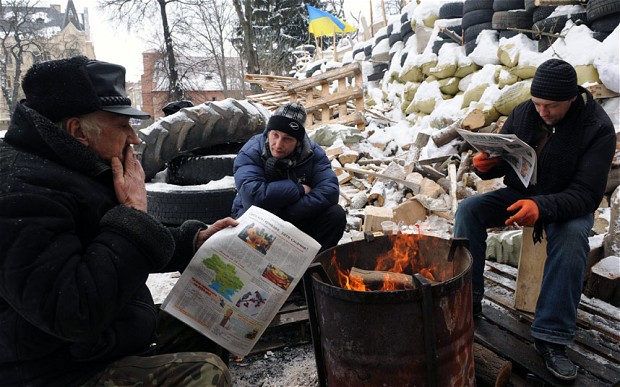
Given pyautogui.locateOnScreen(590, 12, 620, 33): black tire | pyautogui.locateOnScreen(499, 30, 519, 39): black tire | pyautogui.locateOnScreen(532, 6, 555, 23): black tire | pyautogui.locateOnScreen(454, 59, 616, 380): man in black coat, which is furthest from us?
pyautogui.locateOnScreen(499, 30, 519, 39): black tire

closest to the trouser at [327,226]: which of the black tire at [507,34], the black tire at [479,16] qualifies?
the black tire at [507,34]

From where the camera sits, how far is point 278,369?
2.87 m

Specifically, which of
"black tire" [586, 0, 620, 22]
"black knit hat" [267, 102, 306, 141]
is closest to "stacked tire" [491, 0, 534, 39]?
"black tire" [586, 0, 620, 22]

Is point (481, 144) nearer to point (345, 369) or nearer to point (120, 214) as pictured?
point (345, 369)

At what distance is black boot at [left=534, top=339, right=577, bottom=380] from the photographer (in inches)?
89.8

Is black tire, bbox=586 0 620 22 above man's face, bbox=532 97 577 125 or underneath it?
above

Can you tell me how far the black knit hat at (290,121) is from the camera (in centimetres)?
347

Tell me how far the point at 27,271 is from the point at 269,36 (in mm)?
25532

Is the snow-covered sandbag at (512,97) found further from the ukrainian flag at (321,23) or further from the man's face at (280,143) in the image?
the ukrainian flag at (321,23)

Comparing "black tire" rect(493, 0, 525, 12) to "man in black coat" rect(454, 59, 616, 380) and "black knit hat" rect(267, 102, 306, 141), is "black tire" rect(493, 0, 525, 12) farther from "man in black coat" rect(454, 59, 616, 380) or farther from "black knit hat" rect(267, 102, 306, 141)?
"black knit hat" rect(267, 102, 306, 141)

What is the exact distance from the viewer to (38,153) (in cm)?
162

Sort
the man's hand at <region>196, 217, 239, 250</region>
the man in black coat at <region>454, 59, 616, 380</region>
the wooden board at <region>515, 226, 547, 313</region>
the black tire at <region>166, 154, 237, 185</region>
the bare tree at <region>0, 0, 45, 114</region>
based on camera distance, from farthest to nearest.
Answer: the bare tree at <region>0, 0, 45, 114</region> → the black tire at <region>166, 154, 237, 185</region> → the wooden board at <region>515, 226, 547, 313</region> → the man in black coat at <region>454, 59, 616, 380</region> → the man's hand at <region>196, 217, 239, 250</region>

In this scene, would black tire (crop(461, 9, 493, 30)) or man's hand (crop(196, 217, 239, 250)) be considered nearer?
man's hand (crop(196, 217, 239, 250))

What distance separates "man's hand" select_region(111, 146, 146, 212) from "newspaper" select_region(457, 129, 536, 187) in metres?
2.00
